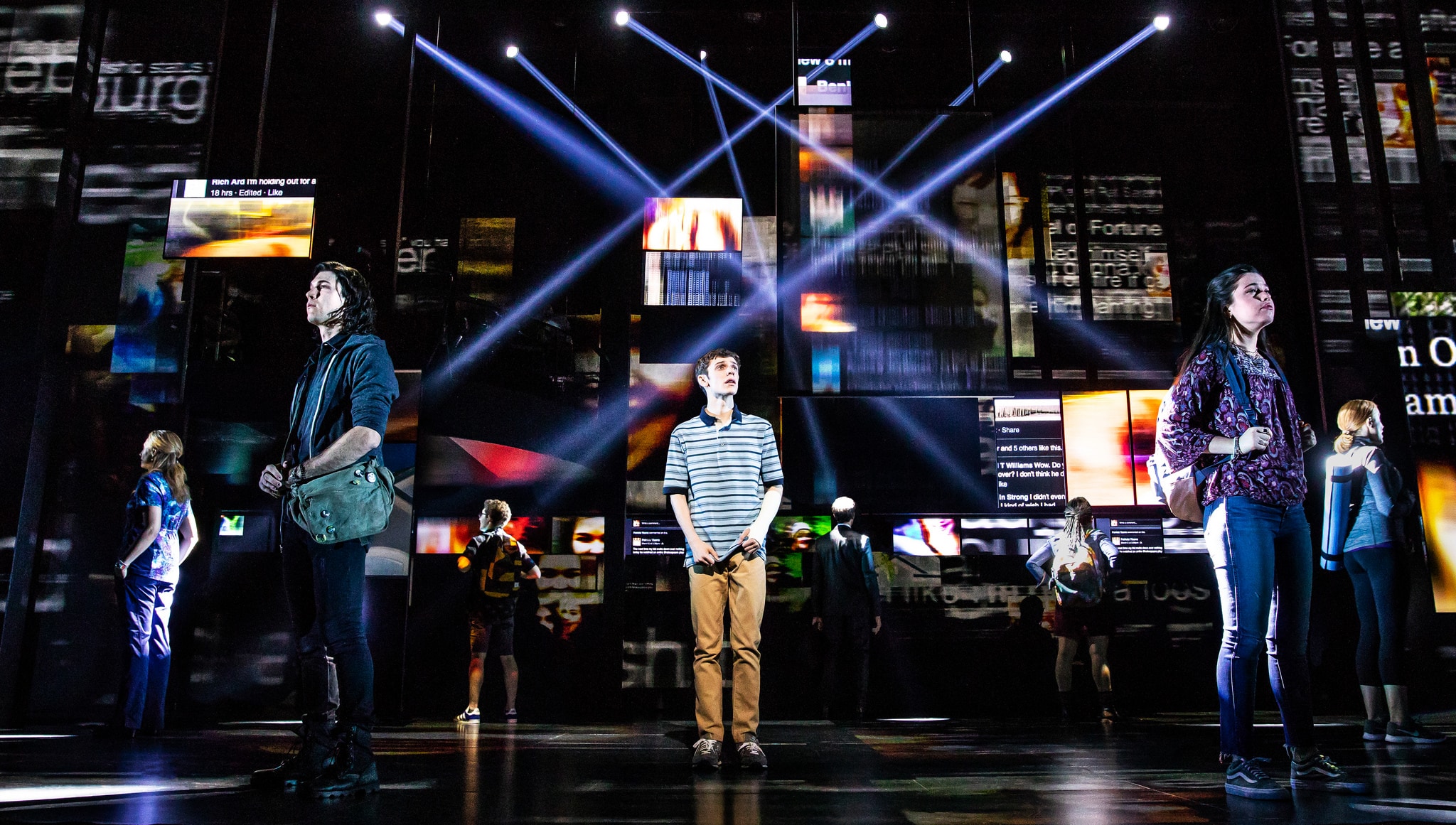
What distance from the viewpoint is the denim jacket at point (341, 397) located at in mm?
2666

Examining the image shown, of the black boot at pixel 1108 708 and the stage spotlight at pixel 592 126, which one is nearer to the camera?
the black boot at pixel 1108 708

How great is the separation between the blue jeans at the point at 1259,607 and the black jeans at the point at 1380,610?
5.78 ft

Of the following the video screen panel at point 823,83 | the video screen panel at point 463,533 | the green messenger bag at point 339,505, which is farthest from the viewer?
the video screen panel at point 823,83

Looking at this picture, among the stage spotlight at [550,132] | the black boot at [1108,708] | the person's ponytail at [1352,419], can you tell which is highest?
the stage spotlight at [550,132]

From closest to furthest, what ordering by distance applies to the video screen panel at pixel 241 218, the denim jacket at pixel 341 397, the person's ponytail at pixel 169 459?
the denim jacket at pixel 341 397
the person's ponytail at pixel 169 459
the video screen panel at pixel 241 218

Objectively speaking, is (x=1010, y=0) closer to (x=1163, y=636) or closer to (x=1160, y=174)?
(x=1160, y=174)

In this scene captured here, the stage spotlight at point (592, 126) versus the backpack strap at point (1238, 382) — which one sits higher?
the stage spotlight at point (592, 126)

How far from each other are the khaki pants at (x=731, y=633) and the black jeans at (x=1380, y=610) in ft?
9.88

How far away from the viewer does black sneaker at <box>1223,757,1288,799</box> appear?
100 inches

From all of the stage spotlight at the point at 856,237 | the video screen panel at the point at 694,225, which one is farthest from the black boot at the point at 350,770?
the video screen panel at the point at 694,225

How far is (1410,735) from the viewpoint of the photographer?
409 cm

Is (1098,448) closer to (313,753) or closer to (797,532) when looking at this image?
(797,532)

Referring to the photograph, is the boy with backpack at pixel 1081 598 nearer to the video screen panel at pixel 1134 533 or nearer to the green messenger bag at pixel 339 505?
the video screen panel at pixel 1134 533

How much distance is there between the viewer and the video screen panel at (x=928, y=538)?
22.3 feet
